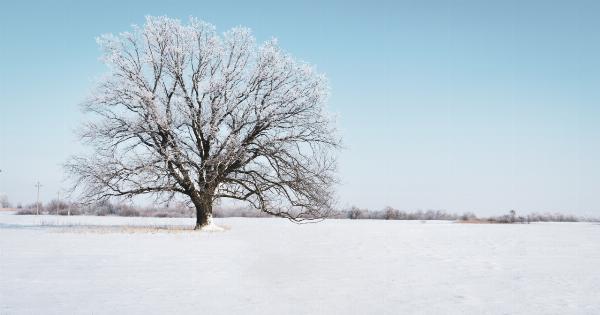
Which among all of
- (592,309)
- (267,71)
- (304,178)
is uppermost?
(267,71)

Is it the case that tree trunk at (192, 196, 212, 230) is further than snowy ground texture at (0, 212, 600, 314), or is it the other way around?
tree trunk at (192, 196, 212, 230)

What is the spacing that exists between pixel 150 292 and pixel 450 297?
177 inches

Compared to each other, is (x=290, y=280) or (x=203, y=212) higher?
(x=203, y=212)

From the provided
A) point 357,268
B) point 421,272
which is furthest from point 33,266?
point 421,272

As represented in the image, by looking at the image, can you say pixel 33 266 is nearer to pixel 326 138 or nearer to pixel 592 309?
pixel 592 309

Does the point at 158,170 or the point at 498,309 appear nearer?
the point at 498,309

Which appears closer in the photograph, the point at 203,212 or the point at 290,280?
the point at 290,280

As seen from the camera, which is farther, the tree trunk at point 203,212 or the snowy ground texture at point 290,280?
the tree trunk at point 203,212

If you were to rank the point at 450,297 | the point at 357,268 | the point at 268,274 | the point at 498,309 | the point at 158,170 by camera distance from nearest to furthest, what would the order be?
the point at 498,309, the point at 450,297, the point at 268,274, the point at 357,268, the point at 158,170

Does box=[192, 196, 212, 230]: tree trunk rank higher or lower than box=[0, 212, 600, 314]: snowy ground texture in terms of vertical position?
higher

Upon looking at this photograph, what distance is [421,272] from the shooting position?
10.9 metres

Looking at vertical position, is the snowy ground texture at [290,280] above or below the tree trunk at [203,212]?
below

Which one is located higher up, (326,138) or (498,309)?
(326,138)

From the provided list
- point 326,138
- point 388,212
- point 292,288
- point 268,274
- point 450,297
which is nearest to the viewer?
point 450,297
